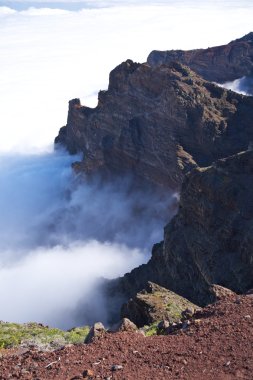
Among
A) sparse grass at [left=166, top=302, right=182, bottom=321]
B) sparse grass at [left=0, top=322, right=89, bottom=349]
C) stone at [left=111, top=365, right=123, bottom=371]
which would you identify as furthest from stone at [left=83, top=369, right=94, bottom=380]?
sparse grass at [left=166, top=302, right=182, bottom=321]

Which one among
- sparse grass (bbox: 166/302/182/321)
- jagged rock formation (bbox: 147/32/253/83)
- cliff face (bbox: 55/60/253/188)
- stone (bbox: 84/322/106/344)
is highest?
jagged rock formation (bbox: 147/32/253/83)

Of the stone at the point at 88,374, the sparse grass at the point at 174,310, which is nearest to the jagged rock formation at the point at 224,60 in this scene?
the sparse grass at the point at 174,310

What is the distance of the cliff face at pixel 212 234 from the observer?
84.8ft

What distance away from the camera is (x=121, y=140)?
59812mm

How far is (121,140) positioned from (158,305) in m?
40.8

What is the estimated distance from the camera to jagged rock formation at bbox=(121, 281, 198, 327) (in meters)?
19.6

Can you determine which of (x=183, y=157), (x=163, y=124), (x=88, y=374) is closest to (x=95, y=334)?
(x=88, y=374)

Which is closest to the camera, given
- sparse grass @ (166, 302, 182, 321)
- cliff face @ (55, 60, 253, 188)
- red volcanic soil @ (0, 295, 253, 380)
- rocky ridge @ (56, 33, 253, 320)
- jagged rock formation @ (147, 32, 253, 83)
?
red volcanic soil @ (0, 295, 253, 380)

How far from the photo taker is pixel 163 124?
55000 millimetres

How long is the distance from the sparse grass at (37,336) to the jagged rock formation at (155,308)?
2.47 m

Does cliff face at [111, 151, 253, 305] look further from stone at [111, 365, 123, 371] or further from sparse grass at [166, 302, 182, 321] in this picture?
stone at [111, 365, 123, 371]

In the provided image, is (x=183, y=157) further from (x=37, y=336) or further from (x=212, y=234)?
(x=37, y=336)

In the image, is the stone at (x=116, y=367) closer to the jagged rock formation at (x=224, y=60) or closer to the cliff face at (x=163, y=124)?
the cliff face at (x=163, y=124)

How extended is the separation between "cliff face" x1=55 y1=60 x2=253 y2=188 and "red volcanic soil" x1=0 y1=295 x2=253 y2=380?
122ft
